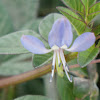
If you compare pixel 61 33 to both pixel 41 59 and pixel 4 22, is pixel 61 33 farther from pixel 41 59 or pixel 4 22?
pixel 4 22

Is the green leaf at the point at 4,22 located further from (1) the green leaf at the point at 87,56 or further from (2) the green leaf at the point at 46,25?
(1) the green leaf at the point at 87,56

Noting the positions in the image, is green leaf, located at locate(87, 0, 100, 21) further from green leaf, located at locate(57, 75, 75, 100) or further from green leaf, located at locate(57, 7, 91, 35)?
green leaf, located at locate(57, 75, 75, 100)

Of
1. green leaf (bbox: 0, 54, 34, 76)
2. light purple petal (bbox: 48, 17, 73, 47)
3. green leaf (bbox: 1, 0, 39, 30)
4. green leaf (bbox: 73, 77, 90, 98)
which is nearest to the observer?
light purple petal (bbox: 48, 17, 73, 47)

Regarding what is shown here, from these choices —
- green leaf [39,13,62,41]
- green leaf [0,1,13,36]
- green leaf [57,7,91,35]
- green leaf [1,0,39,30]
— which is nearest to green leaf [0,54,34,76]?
green leaf [0,1,13,36]

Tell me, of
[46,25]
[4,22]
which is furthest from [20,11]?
[46,25]

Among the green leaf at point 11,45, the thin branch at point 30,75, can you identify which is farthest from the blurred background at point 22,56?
the green leaf at point 11,45

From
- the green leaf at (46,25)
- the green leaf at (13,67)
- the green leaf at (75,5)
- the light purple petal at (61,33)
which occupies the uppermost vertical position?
the green leaf at (75,5)
